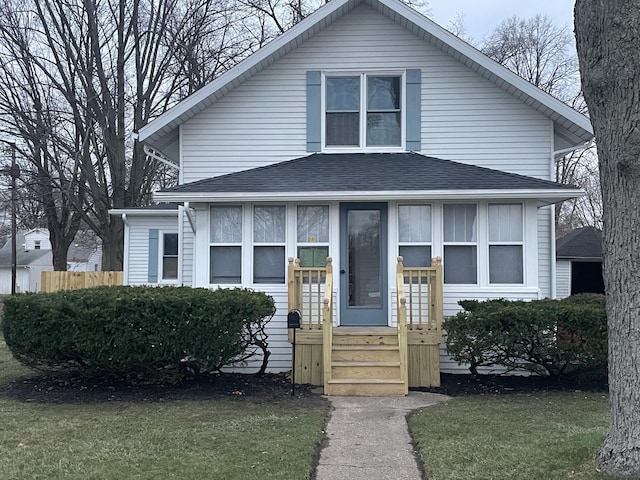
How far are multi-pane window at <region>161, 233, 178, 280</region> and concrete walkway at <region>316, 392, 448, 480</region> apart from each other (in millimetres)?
9327

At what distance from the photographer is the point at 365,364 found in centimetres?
873

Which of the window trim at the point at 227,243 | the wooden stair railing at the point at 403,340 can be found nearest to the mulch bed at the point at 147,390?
the wooden stair railing at the point at 403,340

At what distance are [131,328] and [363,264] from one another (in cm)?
401

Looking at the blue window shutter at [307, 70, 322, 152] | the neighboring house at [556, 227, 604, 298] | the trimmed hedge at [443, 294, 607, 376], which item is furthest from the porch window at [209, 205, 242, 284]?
the neighboring house at [556, 227, 604, 298]

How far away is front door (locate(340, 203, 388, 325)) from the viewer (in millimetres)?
10219

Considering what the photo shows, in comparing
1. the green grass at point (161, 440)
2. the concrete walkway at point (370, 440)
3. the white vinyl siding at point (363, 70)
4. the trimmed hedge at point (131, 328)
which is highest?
the white vinyl siding at point (363, 70)

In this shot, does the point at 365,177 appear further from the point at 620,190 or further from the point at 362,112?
the point at 620,190

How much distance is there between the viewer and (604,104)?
486 centimetres

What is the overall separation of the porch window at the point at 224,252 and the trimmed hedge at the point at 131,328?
1.87 meters

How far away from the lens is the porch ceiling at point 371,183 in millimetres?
9562

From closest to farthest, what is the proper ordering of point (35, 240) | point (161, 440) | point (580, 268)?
1. point (161, 440)
2. point (580, 268)
3. point (35, 240)

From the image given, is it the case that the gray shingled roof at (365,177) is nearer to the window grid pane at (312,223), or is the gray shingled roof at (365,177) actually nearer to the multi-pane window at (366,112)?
Result: the multi-pane window at (366,112)

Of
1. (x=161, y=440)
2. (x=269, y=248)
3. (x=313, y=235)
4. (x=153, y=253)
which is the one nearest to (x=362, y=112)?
(x=313, y=235)

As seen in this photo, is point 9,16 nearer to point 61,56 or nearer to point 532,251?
point 61,56
